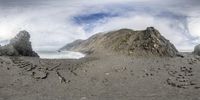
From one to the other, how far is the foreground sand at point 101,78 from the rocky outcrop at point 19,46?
262 centimetres

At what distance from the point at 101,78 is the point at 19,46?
13624 mm

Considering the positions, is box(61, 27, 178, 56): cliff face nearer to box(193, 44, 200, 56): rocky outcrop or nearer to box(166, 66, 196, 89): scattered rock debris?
box(193, 44, 200, 56): rocky outcrop

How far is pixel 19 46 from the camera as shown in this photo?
135ft

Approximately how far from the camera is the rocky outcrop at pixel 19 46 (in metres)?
39.0

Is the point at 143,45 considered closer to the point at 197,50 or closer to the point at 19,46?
the point at 197,50

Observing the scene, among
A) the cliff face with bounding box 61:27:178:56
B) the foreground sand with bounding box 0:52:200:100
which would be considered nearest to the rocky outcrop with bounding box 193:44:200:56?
the cliff face with bounding box 61:27:178:56

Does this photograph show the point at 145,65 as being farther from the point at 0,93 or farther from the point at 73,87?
the point at 0,93

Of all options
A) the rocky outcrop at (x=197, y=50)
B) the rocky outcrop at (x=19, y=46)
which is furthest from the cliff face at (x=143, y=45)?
the rocky outcrop at (x=19, y=46)

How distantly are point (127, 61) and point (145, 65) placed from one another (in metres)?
2.19

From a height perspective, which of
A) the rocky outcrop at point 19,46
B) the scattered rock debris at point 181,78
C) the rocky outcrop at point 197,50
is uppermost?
the rocky outcrop at point 19,46

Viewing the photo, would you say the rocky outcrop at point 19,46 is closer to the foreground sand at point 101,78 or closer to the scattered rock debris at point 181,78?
the foreground sand at point 101,78

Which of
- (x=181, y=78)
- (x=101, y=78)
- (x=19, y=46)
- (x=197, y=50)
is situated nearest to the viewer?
(x=181, y=78)

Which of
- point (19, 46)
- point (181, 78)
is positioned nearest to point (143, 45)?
point (181, 78)

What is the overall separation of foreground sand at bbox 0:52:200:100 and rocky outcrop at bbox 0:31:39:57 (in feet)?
8.59
